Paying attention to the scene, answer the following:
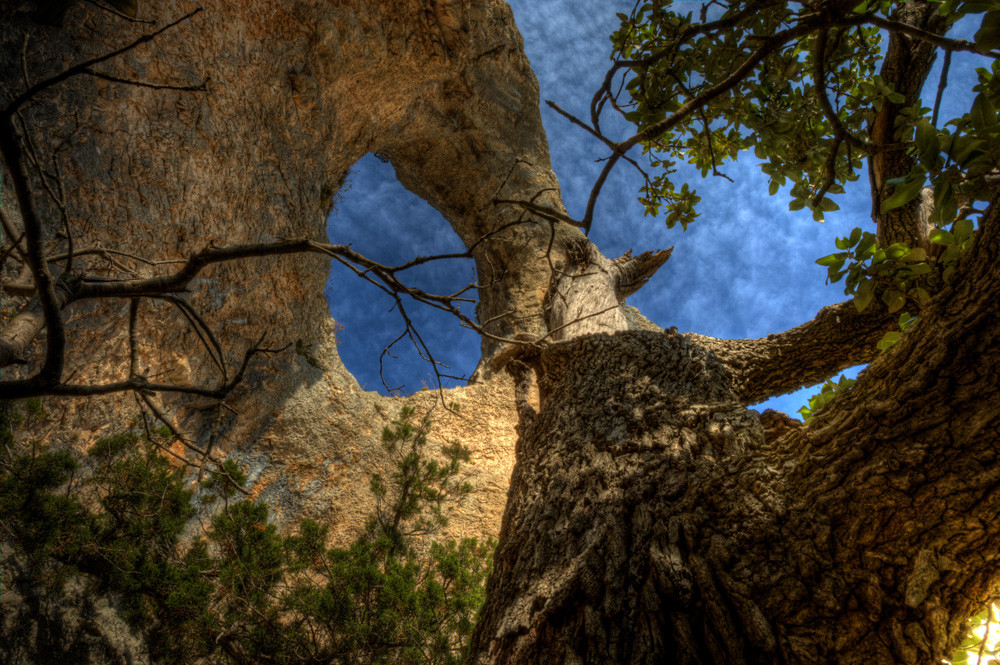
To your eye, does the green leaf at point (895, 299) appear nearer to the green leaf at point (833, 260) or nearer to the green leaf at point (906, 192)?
the green leaf at point (833, 260)

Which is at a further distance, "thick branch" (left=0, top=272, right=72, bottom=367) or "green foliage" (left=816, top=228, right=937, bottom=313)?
"green foliage" (left=816, top=228, right=937, bottom=313)

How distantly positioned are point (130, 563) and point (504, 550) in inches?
76.0

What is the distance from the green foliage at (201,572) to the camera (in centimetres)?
200

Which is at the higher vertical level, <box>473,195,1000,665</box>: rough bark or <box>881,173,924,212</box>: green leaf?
<box>881,173,924,212</box>: green leaf

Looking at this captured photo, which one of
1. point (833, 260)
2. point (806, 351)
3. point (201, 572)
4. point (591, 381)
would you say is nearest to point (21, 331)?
point (201, 572)

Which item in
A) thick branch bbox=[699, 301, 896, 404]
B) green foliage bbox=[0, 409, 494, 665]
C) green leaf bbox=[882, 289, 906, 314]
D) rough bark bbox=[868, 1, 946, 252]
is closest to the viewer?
green leaf bbox=[882, 289, 906, 314]

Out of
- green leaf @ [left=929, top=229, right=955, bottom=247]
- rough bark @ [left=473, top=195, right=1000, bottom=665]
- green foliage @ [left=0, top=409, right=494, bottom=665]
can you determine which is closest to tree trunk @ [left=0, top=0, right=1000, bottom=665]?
rough bark @ [left=473, top=195, right=1000, bottom=665]

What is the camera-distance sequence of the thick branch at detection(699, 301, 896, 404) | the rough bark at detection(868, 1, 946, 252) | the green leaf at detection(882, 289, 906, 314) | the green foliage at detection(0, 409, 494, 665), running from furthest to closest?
the thick branch at detection(699, 301, 896, 404) < the rough bark at detection(868, 1, 946, 252) < the green foliage at detection(0, 409, 494, 665) < the green leaf at detection(882, 289, 906, 314)

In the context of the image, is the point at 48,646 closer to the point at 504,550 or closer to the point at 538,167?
the point at 504,550

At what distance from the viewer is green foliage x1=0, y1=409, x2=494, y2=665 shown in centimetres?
200

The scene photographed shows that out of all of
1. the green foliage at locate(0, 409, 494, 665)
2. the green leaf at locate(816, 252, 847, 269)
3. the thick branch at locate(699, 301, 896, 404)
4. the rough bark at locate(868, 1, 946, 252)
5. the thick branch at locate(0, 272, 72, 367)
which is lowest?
the green foliage at locate(0, 409, 494, 665)

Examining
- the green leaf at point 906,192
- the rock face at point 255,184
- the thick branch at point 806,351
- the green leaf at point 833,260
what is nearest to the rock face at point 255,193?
the rock face at point 255,184

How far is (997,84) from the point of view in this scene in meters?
1.44

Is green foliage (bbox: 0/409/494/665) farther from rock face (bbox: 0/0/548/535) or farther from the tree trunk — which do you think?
the tree trunk
